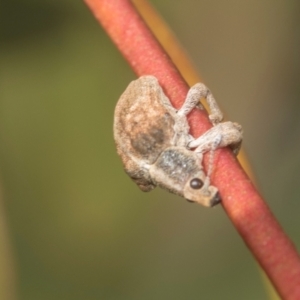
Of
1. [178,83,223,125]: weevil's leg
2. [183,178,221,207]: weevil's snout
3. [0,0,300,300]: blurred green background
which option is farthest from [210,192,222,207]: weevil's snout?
[0,0,300,300]: blurred green background

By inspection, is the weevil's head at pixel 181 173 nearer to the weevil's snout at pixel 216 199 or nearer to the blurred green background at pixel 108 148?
the weevil's snout at pixel 216 199

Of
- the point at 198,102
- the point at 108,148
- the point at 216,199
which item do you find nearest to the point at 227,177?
the point at 216,199

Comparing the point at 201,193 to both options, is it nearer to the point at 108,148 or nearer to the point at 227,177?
the point at 227,177

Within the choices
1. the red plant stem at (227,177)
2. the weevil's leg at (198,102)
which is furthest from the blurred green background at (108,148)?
the red plant stem at (227,177)

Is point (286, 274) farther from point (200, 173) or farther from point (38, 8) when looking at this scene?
point (38, 8)

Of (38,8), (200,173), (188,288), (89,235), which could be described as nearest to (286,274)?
(200,173)
